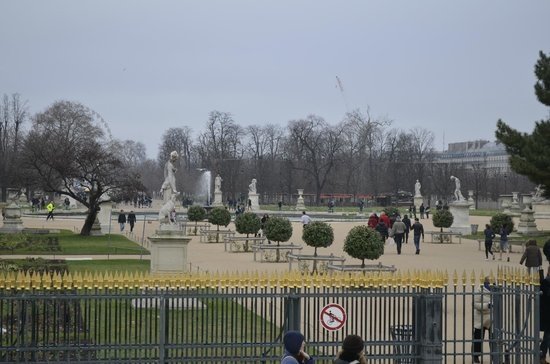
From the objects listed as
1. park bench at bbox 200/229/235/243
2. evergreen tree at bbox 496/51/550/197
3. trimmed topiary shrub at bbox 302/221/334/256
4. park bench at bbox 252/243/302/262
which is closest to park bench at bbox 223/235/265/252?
park bench at bbox 252/243/302/262

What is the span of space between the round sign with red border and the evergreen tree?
20.3m

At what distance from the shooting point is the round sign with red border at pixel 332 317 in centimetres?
1170

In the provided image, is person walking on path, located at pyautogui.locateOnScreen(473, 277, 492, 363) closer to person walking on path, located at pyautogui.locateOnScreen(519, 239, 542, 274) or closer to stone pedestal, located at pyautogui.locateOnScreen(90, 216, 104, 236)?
person walking on path, located at pyautogui.locateOnScreen(519, 239, 542, 274)

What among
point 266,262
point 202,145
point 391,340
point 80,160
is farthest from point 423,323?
point 202,145

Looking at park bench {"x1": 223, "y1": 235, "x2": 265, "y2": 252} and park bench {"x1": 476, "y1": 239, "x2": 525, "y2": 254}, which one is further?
park bench {"x1": 223, "y1": 235, "x2": 265, "y2": 252}

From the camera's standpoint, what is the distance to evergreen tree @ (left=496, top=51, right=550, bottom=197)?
30734 millimetres

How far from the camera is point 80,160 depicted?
43.3 meters

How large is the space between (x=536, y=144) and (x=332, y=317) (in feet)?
69.4

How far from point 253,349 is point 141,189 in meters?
32.7

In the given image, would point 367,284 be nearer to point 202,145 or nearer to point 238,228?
point 238,228

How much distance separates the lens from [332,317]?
11773 mm

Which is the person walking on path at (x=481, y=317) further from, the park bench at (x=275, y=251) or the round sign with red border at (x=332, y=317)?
the park bench at (x=275, y=251)

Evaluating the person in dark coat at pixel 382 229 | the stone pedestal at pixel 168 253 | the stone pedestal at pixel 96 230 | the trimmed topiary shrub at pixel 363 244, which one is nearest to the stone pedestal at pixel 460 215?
the person in dark coat at pixel 382 229

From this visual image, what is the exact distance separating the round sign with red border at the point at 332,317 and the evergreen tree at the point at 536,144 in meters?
20.3
